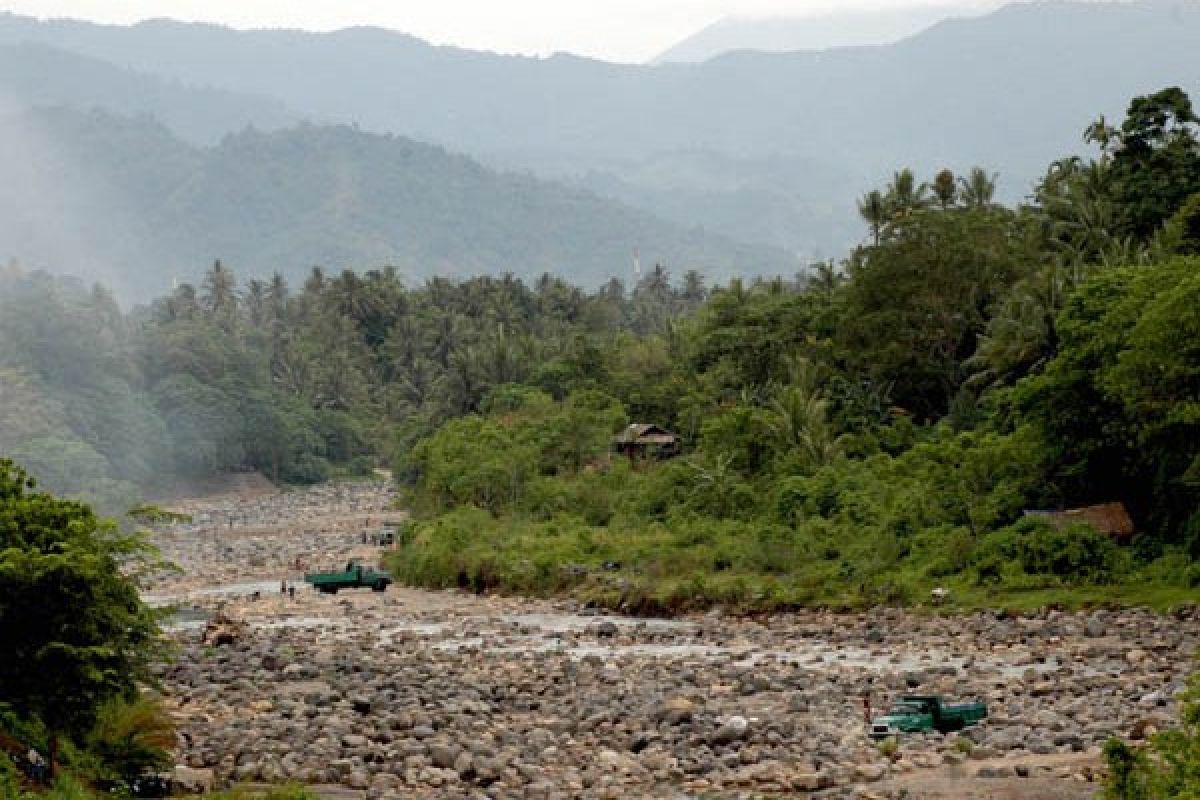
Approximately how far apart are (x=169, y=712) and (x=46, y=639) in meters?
5.76

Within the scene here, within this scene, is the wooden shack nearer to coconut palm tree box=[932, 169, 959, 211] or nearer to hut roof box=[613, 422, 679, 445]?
hut roof box=[613, 422, 679, 445]

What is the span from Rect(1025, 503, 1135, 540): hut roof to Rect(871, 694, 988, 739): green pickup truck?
468 inches

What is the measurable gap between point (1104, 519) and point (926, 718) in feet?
43.0

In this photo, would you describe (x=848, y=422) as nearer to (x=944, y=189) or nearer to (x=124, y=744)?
(x=944, y=189)

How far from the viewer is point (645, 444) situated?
183ft

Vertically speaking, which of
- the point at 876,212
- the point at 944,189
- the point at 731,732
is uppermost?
the point at 944,189

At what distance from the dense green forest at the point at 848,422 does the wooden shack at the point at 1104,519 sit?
0.45 meters

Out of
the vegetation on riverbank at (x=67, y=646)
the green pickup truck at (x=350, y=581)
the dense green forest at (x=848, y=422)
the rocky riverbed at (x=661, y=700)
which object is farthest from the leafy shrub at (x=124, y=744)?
the green pickup truck at (x=350, y=581)

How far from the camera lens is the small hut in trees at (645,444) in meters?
55.6

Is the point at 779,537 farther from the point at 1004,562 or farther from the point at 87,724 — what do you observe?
the point at 87,724

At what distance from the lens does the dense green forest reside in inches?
1184

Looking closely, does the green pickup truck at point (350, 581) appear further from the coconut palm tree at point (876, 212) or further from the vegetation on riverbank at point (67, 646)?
the vegetation on riverbank at point (67, 646)

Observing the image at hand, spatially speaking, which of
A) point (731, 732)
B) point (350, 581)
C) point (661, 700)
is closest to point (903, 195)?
point (350, 581)

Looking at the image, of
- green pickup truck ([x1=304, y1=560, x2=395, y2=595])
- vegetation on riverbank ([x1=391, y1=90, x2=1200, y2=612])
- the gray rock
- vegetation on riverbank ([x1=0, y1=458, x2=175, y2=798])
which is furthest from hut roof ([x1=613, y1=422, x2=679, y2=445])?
vegetation on riverbank ([x1=0, y1=458, x2=175, y2=798])
